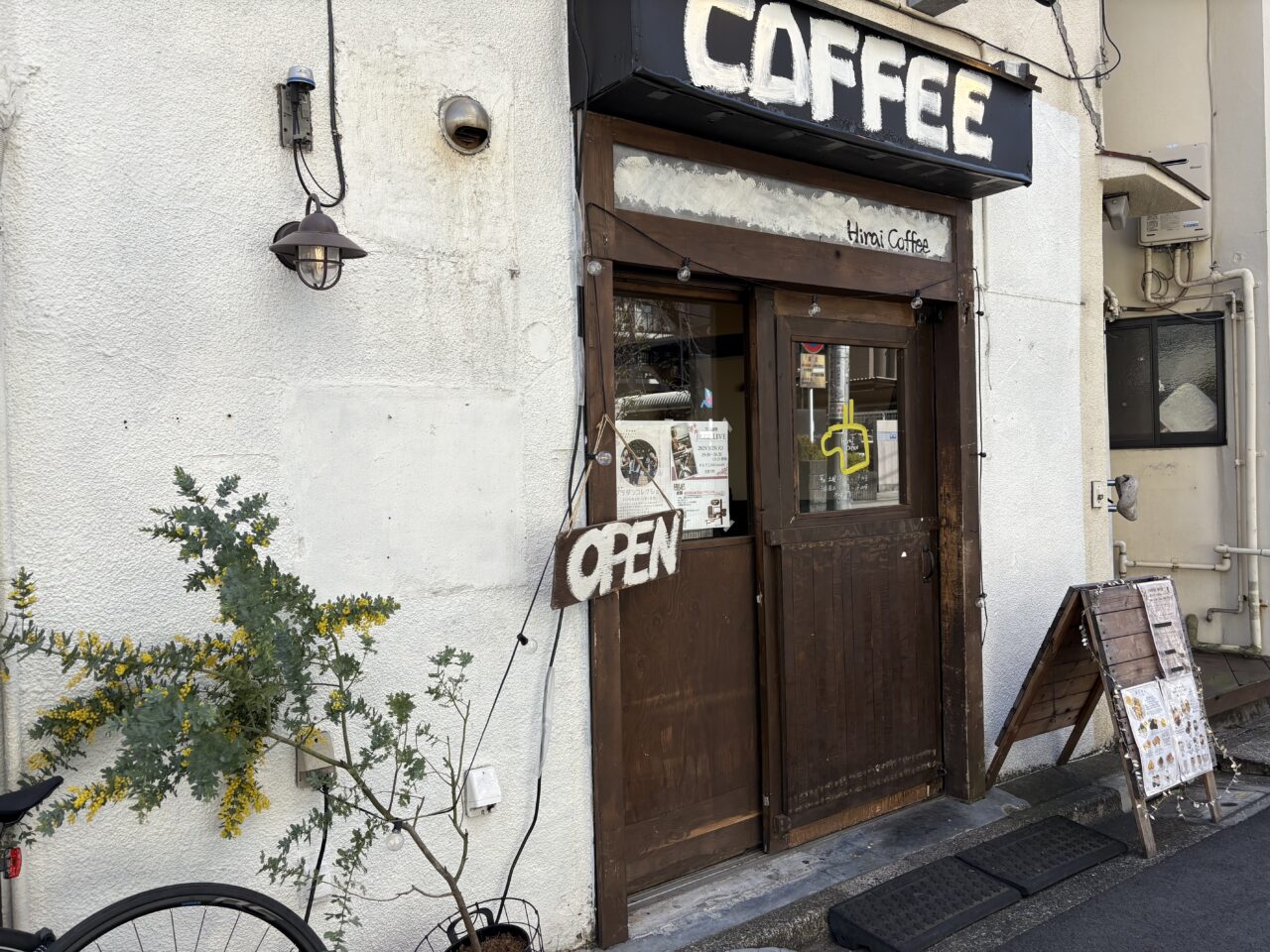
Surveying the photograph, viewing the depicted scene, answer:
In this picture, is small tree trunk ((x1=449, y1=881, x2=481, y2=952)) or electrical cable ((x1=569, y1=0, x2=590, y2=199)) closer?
small tree trunk ((x1=449, y1=881, x2=481, y2=952))

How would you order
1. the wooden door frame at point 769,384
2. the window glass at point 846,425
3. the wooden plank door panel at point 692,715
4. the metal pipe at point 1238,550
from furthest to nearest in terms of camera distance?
the metal pipe at point 1238,550 < the window glass at point 846,425 < the wooden plank door panel at point 692,715 < the wooden door frame at point 769,384

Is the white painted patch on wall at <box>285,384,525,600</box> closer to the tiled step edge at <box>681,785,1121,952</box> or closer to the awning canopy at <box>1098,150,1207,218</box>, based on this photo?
the tiled step edge at <box>681,785,1121,952</box>

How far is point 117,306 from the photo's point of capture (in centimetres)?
246

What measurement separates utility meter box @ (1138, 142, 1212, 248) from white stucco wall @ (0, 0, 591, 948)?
5.45 metres

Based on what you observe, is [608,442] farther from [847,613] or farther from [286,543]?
[847,613]

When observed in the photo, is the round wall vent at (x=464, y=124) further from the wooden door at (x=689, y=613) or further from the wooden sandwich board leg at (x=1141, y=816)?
the wooden sandwich board leg at (x=1141, y=816)

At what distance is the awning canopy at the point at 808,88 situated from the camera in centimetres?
311

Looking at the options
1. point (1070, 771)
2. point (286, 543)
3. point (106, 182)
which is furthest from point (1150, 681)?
point (106, 182)

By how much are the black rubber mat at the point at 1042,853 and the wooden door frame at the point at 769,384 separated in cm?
39

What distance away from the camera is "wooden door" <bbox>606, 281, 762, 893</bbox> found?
12.0 feet

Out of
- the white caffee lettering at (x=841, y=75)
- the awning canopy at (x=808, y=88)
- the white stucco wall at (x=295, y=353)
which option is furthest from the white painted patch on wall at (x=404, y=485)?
the white caffee lettering at (x=841, y=75)

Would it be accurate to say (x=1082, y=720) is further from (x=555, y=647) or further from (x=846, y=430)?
(x=555, y=647)

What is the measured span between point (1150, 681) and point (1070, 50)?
3.58 metres

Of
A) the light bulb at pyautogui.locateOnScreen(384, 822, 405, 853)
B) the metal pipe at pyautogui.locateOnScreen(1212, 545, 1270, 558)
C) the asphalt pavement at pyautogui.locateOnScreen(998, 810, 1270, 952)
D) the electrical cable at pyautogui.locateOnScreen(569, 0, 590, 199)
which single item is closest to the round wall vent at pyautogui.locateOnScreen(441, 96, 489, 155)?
the electrical cable at pyautogui.locateOnScreen(569, 0, 590, 199)
